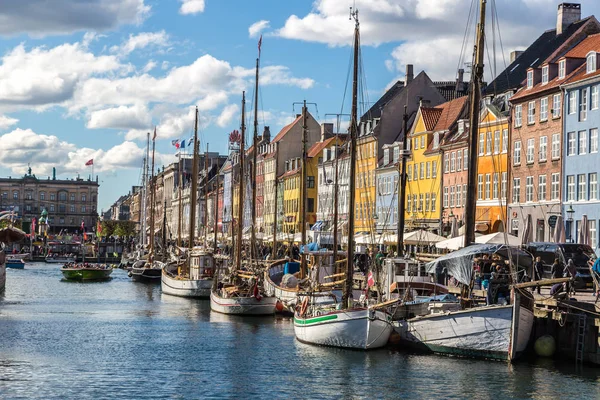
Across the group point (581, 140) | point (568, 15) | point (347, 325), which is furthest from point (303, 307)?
point (568, 15)

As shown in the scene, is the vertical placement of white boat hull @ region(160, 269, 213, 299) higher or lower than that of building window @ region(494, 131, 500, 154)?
lower

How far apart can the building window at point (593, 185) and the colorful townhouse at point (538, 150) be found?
341 centimetres

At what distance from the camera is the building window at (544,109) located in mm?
76375

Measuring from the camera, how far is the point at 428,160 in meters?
97.9

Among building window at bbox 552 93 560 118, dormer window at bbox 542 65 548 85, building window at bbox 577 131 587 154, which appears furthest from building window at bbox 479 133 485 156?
building window at bbox 577 131 587 154

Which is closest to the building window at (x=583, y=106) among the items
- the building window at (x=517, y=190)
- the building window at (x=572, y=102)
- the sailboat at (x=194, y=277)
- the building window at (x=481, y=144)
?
the building window at (x=572, y=102)

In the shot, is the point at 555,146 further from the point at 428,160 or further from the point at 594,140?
the point at 428,160

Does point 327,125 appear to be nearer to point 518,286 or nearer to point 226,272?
point 226,272

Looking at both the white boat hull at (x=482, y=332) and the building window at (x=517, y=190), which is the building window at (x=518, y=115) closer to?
the building window at (x=517, y=190)

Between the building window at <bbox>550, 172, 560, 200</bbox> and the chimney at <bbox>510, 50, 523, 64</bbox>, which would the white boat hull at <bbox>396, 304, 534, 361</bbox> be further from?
the chimney at <bbox>510, 50, 523, 64</bbox>

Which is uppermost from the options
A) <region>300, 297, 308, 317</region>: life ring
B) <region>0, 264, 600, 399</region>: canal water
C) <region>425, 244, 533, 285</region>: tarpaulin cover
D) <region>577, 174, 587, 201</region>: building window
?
<region>577, 174, 587, 201</region>: building window

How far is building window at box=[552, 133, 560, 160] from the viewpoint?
245ft

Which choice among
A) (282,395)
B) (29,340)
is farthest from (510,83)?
(282,395)

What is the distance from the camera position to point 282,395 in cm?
3553
